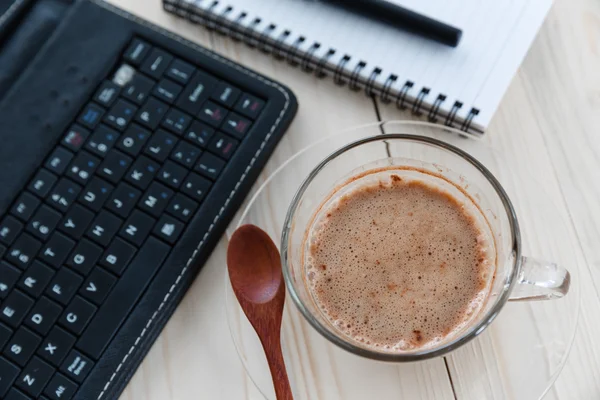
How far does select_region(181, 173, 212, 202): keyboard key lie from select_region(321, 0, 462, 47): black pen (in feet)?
0.76

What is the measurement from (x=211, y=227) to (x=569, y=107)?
0.37 meters

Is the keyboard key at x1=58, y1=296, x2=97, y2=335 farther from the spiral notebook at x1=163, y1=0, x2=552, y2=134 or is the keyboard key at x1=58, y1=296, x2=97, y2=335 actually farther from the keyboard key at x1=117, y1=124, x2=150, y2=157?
the spiral notebook at x1=163, y1=0, x2=552, y2=134

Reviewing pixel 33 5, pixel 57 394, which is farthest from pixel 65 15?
pixel 57 394

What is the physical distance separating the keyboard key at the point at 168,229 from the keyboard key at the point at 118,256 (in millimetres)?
28

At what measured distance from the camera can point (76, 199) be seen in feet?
2.07

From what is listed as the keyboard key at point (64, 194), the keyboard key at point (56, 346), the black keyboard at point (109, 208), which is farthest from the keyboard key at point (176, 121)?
the keyboard key at point (56, 346)

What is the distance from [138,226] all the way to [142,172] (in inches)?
2.1

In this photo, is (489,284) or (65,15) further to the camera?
(65,15)

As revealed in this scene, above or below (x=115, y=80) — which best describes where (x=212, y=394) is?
below

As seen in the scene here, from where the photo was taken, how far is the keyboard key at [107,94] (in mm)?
661

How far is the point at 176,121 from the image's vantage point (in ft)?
2.13

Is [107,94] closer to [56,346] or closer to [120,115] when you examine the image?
[120,115]

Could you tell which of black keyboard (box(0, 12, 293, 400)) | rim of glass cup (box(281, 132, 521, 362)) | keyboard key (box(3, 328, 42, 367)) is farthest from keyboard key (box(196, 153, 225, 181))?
keyboard key (box(3, 328, 42, 367))

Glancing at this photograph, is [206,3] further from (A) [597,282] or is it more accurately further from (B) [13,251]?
(A) [597,282]
